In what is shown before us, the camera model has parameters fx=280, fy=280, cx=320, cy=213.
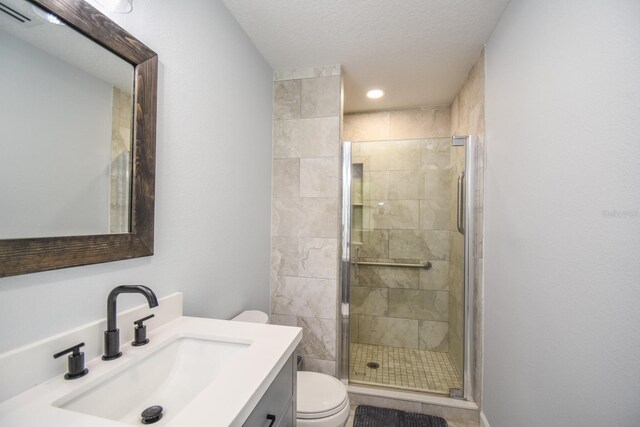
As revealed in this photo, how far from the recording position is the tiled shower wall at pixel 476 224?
184 cm

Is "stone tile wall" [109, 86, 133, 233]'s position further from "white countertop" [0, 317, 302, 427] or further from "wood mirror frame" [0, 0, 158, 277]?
"white countertop" [0, 317, 302, 427]

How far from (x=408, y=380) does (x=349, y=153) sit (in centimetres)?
178

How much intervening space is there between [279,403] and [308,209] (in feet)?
4.54

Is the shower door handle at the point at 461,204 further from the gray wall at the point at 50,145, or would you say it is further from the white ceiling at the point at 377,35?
the gray wall at the point at 50,145

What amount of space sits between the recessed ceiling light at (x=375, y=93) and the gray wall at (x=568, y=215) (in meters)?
1.07

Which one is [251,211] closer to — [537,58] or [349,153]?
[349,153]

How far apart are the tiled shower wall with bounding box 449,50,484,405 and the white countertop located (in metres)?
1.43

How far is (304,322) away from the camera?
6.89ft

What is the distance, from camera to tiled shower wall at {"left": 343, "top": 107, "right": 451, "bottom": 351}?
2195mm

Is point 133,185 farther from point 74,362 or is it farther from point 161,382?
point 161,382

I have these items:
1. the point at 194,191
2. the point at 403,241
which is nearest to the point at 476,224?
the point at 403,241

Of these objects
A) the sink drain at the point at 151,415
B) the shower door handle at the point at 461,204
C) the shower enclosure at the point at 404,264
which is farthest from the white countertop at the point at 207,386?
the shower door handle at the point at 461,204

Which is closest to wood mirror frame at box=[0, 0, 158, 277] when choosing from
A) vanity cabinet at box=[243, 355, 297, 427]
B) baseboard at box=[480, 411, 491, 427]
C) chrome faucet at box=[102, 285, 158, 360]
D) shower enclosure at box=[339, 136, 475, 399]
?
chrome faucet at box=[102, 285, 158, 360]

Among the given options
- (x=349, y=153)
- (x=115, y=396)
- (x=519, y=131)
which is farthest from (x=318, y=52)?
(x=115, y=396)
